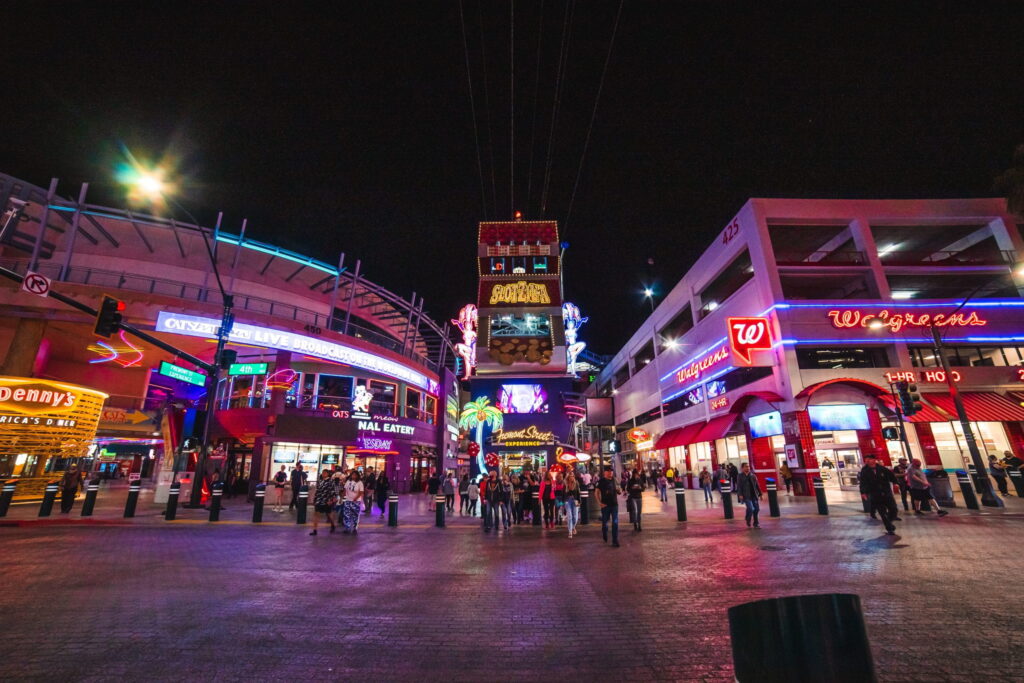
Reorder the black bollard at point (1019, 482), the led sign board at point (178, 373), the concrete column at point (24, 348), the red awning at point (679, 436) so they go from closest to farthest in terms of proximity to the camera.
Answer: the black bollard at point (1019, 482)
the concrete column at point (24, 348)
the led sign board at point (178, 373)
the red awning at point (679, 436)

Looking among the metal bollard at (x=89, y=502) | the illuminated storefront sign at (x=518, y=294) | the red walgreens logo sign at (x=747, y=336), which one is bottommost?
the metal bollard at (x=89, y=502)

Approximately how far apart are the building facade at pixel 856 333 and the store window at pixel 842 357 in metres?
0.06

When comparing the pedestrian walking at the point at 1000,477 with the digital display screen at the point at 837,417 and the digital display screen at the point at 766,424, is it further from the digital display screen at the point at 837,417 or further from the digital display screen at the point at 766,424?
the digital display screen at the point at 766,424

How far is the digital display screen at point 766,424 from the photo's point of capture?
23739 mm

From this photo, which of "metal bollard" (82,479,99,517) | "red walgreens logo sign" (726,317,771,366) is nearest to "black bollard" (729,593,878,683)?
"metal bollard" (82,479,99,517)

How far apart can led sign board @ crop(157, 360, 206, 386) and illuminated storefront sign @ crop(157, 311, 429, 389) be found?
1666 millimetres

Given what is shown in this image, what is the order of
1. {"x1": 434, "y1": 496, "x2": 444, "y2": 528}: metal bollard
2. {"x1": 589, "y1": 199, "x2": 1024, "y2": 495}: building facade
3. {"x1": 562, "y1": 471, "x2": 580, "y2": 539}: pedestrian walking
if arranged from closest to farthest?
1. {"x1": 562, "y1": 471, "x2": 580, "y2": 539}: pedestrian walking
2. {"x1": 434, "y1": 496, "x2": 444, "y2": 528}: metal bollard
3. {"x1": 589, "y1": 199, "x2": 1024, "y2": 495}: building facade

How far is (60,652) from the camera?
462cm

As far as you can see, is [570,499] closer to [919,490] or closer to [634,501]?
[634,501]

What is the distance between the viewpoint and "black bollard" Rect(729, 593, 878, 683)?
168cm

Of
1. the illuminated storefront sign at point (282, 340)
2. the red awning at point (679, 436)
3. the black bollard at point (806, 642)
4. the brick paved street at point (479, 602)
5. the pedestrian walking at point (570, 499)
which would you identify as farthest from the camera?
the red awning at point (679, 436)

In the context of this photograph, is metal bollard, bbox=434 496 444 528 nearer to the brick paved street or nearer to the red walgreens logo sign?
the brick paved street

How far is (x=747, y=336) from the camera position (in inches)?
912

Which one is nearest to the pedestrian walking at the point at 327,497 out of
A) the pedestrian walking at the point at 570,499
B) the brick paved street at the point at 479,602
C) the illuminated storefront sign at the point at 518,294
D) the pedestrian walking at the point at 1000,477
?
the brick paved street at the point at 479,602
